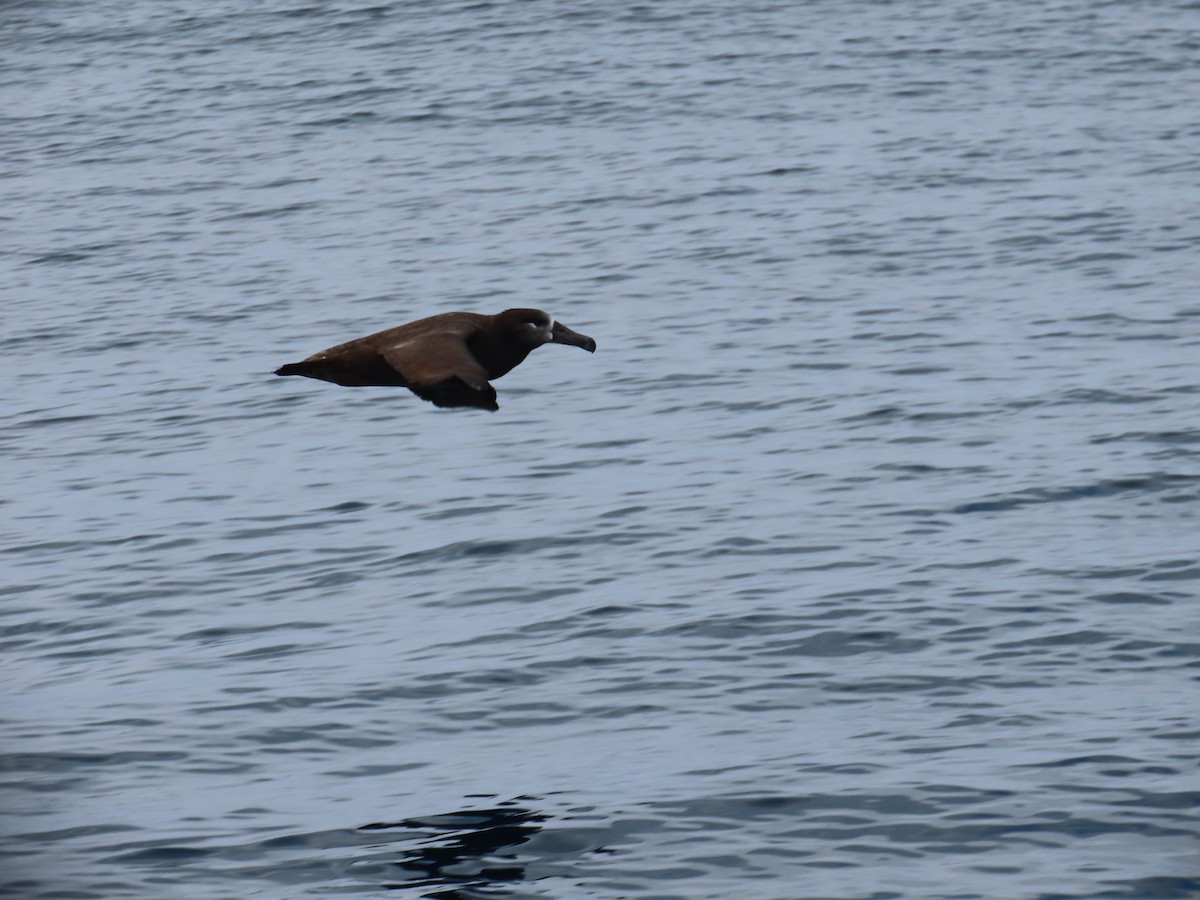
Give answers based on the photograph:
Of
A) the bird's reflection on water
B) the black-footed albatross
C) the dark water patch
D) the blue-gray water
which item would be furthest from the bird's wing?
the dark water patch

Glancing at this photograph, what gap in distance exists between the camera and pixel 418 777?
14078 millimetres

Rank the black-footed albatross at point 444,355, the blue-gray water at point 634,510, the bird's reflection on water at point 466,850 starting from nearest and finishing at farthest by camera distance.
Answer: the black-footed albatross at point 444,355 < the bird's reflection on water at point 466,850 < the blue-gray water at point 634,510

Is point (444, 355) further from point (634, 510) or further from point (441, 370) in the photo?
point (634, 510)

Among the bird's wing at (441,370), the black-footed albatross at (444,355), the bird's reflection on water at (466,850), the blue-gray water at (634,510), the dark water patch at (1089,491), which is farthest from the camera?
the dark water patch at (1089,491)

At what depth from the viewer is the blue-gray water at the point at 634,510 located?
1334 cm

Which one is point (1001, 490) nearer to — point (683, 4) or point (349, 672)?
point (349, 672)

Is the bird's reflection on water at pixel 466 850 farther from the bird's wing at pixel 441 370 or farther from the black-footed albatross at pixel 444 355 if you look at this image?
the bird's wing at pixel 441 370

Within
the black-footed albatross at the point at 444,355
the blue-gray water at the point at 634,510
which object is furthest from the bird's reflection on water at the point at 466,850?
the black-footed albatross at the point at 444,355

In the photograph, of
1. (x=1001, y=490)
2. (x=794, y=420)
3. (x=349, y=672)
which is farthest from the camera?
(x=794, y=420)

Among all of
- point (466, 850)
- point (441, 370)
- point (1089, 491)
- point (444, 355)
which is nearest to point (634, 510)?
point (1089, 491)

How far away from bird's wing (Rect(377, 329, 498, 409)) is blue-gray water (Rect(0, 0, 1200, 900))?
3.21 metres

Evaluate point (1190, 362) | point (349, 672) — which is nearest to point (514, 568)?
point (349, 672)

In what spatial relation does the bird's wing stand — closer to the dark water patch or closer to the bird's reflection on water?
the bird's reflection on water

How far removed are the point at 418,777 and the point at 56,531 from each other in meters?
7.35
